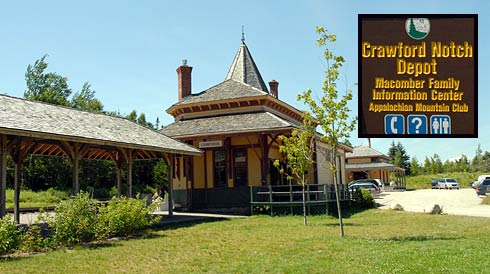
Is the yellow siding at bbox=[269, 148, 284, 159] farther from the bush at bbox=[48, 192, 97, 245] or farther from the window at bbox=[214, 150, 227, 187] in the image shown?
the bush at bbox=[48, 192, 97, 245]

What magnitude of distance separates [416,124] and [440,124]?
0.43 meters

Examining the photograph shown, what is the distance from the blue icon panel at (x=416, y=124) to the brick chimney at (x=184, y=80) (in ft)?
79.9

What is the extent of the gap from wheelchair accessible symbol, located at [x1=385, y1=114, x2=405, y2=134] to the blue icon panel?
3.9 inches

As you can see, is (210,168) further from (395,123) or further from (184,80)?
(395,123)

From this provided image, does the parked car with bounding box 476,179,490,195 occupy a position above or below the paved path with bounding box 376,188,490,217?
above

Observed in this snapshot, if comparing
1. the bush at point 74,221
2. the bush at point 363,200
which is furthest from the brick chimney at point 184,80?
the bush at point 74,221

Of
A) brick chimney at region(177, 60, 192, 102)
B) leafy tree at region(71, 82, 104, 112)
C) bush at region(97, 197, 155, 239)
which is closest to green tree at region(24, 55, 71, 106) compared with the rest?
leafy tree at region(71, 82, 104, 112)

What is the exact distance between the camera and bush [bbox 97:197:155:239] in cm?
1506

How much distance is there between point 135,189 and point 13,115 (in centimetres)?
2955

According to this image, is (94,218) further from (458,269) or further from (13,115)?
(458,269)

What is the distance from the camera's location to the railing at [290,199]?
23078 millimetres

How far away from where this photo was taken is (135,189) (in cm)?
4375

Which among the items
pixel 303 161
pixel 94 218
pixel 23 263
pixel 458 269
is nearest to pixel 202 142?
pixel 303 161

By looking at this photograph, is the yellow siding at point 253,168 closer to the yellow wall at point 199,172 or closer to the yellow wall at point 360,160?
the yellow wall at point 199,172
